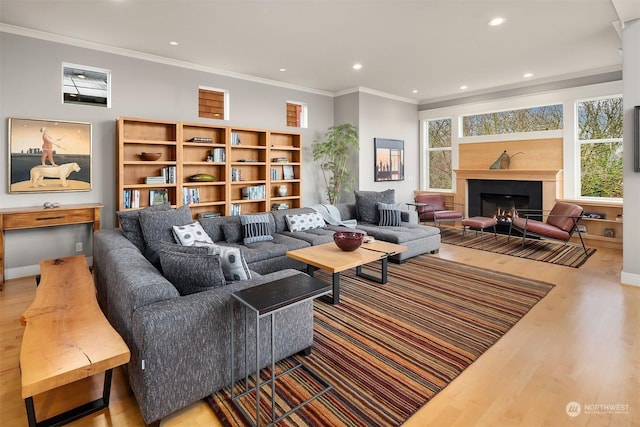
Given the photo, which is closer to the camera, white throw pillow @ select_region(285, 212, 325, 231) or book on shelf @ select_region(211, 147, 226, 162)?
white throw pillow @ select_region(285, 212, 325, 231)

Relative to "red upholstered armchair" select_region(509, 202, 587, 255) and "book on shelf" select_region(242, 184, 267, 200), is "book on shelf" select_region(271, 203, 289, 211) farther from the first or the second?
"red upholstered armchair" select_region(509, 202, 587, 255)

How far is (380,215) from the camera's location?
5430 mm

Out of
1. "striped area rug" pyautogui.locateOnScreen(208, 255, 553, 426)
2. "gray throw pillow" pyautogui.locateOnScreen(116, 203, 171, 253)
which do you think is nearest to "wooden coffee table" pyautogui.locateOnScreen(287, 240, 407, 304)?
"striped area rug" pyautogui.locateOnScreen(208, 255, 553, 426)

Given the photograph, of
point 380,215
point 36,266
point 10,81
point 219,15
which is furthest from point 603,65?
point 36,266

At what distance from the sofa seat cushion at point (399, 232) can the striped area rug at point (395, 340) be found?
57 cm

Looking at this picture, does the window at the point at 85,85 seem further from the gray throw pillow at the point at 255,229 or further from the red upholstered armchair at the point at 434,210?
the red upholstered armchair at the point at 434,210

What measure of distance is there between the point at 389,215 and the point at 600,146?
3.86 m

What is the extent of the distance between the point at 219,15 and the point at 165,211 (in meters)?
2.16

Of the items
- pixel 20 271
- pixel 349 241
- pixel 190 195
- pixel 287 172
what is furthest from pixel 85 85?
pixel 349 241

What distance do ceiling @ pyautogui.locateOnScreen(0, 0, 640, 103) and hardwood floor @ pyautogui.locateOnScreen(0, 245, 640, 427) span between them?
303 cm

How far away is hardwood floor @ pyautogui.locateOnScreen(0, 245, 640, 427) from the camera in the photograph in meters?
1.81

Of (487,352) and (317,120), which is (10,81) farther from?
(487,352)

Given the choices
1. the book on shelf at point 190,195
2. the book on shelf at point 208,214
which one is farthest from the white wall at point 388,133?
the book on shelf at point 190,195

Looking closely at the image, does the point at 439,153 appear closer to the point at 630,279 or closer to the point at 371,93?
the point at 371,93
